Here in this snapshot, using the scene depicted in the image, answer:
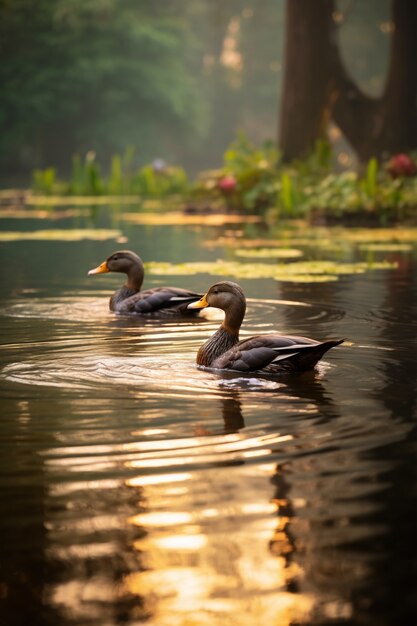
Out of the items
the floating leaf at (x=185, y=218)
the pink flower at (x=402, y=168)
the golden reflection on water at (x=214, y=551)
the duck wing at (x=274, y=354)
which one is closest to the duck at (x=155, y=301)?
the duck wing at (x=274, y=354)

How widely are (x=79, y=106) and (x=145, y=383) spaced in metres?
54.8

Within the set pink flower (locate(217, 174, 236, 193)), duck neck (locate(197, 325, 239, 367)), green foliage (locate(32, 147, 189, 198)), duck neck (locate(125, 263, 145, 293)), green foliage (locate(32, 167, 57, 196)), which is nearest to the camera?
duck neck (locate(197, 325, 239, 367))

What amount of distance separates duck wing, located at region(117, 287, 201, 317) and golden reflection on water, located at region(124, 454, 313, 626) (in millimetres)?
5509

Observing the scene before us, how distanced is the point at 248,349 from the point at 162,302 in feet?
11.0

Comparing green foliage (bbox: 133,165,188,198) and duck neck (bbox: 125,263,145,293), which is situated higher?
green foliage (bbox: 133,165,188,198)

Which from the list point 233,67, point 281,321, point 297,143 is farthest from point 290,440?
point 233,67

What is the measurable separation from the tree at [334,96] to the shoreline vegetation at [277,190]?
2.03 feet

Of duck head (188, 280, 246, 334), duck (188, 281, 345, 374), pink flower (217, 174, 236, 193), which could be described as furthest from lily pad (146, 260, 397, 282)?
pink flower (217, 174, 236, 193)

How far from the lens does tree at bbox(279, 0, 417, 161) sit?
27.9m

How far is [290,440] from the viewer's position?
5.83 m

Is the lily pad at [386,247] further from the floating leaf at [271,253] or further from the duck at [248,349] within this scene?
the duck at [248,349]

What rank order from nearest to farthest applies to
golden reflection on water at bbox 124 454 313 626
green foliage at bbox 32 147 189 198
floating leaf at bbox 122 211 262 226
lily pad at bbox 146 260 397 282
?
golden reflection on water at bbox 124 454 313 626 < lily pad at bbox 146 260 397 282 < floating leaf at bbox 122 211 262 226 < green foliage at bbox 32 147 189 198

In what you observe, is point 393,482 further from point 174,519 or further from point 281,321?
point 281,321

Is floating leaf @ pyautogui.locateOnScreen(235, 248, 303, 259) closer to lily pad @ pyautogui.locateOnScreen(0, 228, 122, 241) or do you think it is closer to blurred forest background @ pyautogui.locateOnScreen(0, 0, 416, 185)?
lily pad @ pyautogui.locateOnScreen(0, 228, 122, 241)
